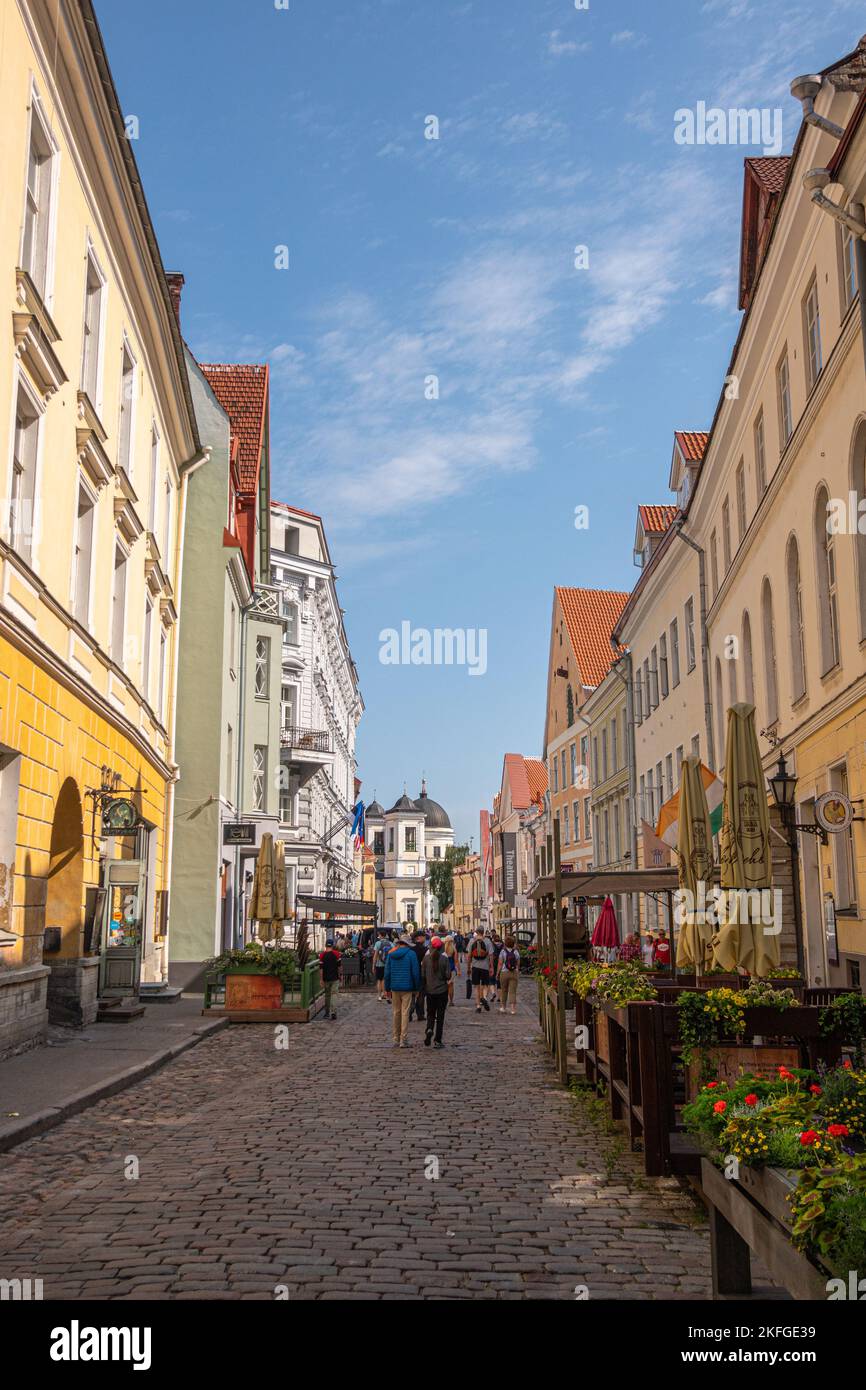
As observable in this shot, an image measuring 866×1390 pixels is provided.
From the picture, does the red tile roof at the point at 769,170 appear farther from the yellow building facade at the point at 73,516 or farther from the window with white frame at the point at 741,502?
the yellow building facade at the point at 73,516

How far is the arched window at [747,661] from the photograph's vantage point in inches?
937

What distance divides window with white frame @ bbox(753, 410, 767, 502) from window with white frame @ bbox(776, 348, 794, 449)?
140 cm

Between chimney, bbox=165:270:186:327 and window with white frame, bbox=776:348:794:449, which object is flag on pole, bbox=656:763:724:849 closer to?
window with white frame, bbox=776:348:794:449

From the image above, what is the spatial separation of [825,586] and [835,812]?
4067 mm

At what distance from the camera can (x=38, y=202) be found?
50.5ft

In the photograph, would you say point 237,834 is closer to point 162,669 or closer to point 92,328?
point 162,669

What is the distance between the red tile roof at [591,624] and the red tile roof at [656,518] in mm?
14516

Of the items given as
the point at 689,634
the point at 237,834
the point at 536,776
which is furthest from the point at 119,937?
the point at 536,776

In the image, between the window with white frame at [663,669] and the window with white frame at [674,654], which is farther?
the window with white frame at [663,669]

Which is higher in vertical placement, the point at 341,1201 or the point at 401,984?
the point at 401,984

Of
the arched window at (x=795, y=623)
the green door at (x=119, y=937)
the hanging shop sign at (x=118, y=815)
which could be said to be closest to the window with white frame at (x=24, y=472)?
the hanging shop sign at (x=118, y=815)

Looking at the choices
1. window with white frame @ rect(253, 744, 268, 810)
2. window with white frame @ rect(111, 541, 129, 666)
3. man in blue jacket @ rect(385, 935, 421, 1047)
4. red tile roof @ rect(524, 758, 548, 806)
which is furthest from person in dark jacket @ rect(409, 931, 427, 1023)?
red tile roof @ rect(524, 758, 548, 806)

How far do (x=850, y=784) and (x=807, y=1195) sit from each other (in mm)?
12644
